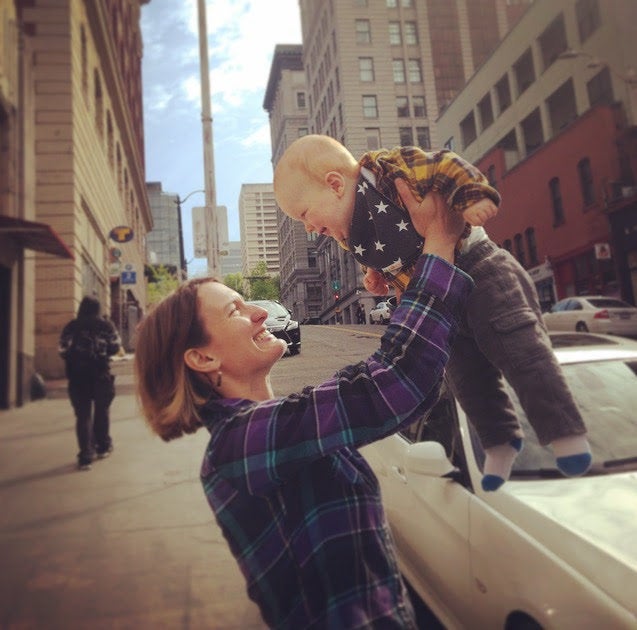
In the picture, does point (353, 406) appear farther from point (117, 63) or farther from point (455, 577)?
point (117, 63)

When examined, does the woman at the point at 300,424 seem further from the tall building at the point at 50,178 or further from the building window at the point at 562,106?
the tall building at the point at 50,178

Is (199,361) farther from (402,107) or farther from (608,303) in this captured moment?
(608,303)

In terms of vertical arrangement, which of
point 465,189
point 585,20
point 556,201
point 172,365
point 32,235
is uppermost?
point 32,235

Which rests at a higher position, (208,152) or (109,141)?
(109,141)

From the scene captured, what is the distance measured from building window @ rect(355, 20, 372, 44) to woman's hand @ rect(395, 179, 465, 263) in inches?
25.6

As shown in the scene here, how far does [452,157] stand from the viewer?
86 centimetres

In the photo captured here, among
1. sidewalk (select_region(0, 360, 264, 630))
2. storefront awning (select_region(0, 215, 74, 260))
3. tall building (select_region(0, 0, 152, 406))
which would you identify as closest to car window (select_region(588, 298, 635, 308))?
sidewalk (select_region(0, 360, 264, 630))

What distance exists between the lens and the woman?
3.01ft

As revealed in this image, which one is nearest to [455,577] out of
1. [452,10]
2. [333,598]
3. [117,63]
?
[333,598]

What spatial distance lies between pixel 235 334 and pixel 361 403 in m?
0.32

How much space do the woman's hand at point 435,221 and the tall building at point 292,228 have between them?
0.84 feet

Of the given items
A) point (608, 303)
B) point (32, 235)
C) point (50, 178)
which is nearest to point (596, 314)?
point (608, 303)

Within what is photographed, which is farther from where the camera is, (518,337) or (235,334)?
(235,334)

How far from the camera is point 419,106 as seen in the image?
4.72ft
